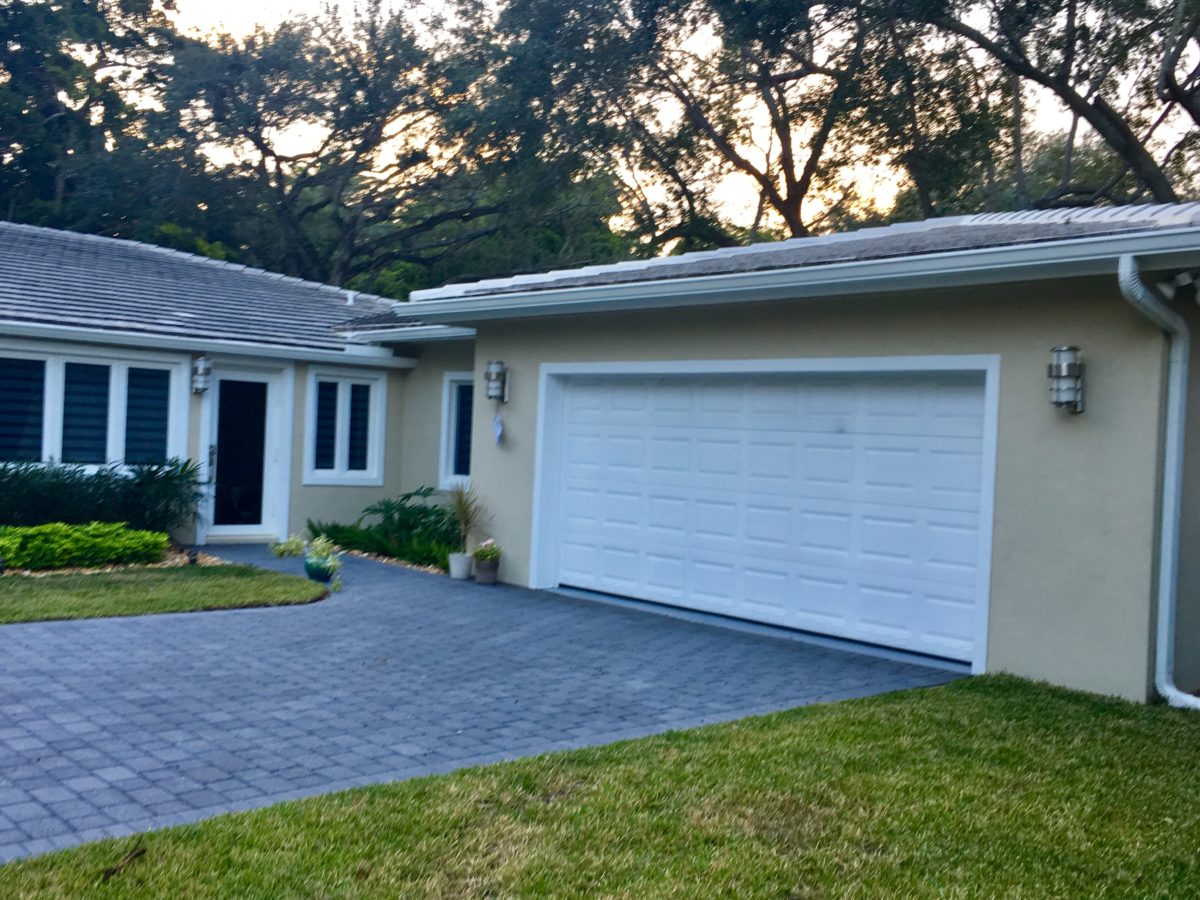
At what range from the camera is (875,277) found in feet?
27.9

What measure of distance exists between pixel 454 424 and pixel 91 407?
15.2ft

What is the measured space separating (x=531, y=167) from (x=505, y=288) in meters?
11.8

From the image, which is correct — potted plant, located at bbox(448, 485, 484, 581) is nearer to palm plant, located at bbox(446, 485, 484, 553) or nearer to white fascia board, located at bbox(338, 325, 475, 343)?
palm plant, located at bbox(446, 485, 484, 553)

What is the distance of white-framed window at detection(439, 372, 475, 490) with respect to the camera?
15.7m

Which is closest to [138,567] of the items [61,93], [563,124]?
[563,124]

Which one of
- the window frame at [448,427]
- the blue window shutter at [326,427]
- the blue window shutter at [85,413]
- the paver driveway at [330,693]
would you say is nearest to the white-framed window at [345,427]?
the blue window shutter at [326,427]

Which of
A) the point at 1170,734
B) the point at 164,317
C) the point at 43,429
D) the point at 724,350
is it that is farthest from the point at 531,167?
the point at 1170,734

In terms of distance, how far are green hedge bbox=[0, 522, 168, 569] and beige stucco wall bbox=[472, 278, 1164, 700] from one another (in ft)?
25.5

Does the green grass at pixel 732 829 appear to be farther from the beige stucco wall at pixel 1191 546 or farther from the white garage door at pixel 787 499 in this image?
the white garage door at pixel 787 499

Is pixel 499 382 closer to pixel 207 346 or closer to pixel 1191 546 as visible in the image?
pixel 207 346

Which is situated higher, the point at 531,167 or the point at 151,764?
the point at 531,167

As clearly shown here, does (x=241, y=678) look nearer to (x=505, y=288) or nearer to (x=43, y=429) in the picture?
(x=505, y=288)

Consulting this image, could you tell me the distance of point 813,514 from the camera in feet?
32.0

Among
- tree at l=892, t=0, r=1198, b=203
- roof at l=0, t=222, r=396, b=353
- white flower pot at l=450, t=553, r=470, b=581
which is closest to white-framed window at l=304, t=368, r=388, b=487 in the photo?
roof at l=0, t=222, r=396, b=353
